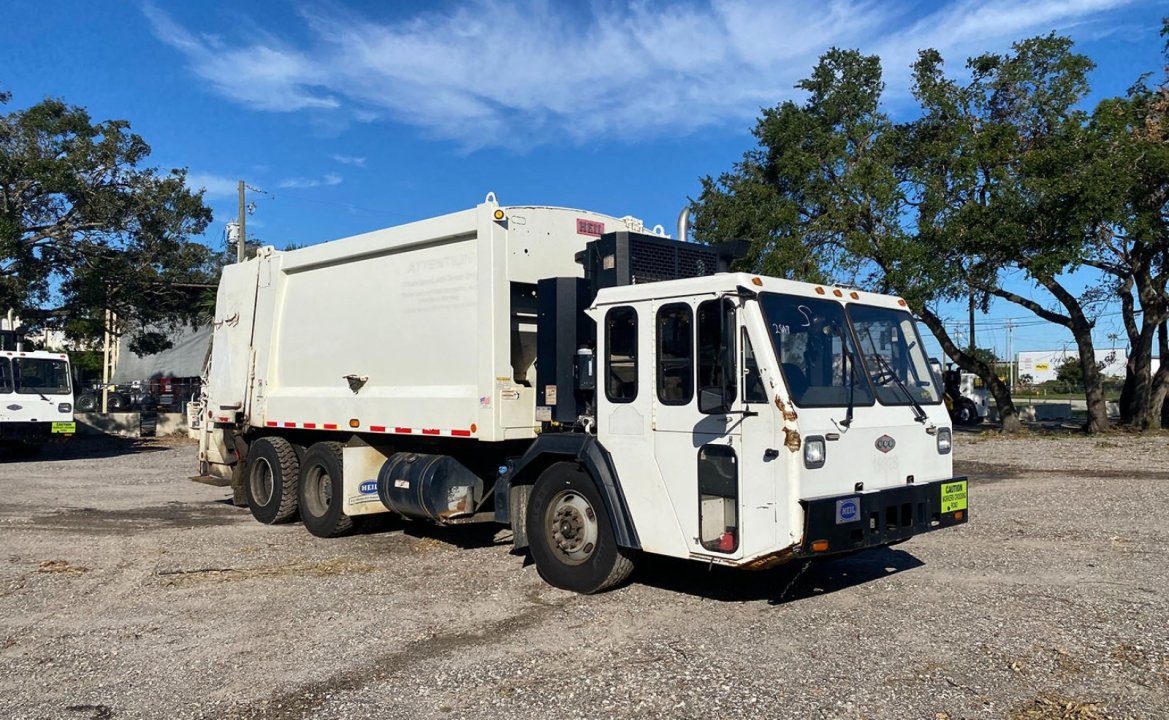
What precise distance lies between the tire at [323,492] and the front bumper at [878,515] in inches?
224

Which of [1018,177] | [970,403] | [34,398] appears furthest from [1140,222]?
[34,398]

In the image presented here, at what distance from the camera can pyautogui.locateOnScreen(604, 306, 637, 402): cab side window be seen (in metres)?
6.81

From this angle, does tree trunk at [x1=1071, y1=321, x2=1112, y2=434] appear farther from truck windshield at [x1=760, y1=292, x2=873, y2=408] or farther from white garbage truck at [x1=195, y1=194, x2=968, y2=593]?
truck windshield at [x1=760, y1=292, x2=873, y2=408]

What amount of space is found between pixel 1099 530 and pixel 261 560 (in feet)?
29.0

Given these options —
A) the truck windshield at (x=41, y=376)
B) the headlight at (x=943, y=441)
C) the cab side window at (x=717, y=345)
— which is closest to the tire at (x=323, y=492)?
the cab side window at (x=717, y=345)

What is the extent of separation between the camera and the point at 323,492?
412 inches

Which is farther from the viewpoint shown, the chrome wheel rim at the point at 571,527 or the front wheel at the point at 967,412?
the front wheel at the point at 967,412

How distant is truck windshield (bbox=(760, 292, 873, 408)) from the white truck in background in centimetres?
1955

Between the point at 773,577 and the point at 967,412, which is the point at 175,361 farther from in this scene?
the point at 773,577

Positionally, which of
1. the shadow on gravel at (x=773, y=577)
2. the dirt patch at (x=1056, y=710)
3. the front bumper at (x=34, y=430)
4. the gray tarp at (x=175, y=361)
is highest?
the gray tarp at (x=175, y=361)

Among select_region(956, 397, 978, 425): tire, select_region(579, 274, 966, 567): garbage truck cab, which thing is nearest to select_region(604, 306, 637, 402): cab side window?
select_region(579, 274, 966, 567): garbage truck cab

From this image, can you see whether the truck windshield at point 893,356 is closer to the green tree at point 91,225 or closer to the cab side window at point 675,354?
the cab side window at point 675,354

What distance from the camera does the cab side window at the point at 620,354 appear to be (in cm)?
681

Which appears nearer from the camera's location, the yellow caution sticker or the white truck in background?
the yellow caution sticker
